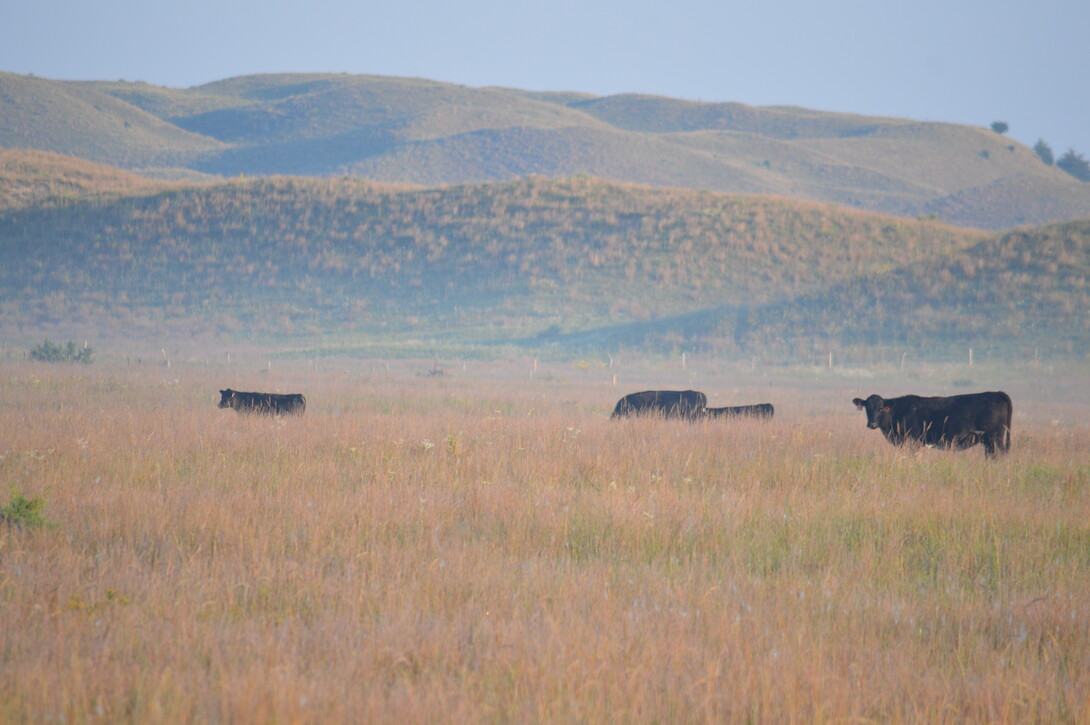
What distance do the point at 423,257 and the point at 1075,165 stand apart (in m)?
129

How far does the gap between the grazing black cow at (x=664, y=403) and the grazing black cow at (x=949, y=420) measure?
14.7 ft

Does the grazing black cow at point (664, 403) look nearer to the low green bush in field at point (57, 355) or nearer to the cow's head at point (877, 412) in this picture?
the cow's head at point (877, 412)

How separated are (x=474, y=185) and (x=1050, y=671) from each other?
65.4 meters

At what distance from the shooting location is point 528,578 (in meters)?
5.86

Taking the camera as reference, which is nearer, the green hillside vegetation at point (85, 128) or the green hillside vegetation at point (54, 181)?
the green hillside vegetation at point (54, 181)

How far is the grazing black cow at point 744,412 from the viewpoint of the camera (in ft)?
54.9

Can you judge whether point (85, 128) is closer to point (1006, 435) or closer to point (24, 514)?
point (24, 514)

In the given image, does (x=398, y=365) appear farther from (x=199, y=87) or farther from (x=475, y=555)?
(x=199, y=87)

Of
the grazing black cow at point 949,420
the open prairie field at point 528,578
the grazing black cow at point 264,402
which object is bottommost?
the open prairie field at point 528,578

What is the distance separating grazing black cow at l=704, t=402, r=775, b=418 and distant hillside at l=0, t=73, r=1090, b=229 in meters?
78.0

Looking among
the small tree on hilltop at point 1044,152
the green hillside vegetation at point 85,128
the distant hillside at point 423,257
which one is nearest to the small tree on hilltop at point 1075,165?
the small tree on hilltop at point 1044,152

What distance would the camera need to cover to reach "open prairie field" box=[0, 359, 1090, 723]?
164 inches

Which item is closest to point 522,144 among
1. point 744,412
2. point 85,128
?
point 85,128

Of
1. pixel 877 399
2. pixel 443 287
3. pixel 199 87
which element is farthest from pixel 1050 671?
pixel 199 87
